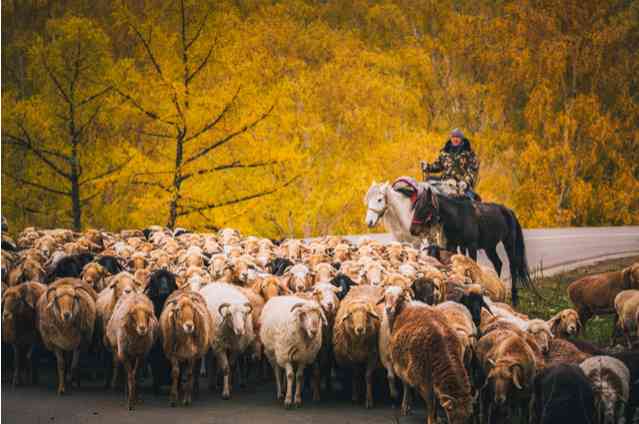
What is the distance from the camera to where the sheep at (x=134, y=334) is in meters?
9.64

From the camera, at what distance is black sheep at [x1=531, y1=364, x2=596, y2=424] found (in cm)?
734

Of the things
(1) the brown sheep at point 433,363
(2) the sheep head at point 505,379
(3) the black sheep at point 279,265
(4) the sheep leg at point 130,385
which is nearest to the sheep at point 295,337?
(1) the brown sheep at point 433,363

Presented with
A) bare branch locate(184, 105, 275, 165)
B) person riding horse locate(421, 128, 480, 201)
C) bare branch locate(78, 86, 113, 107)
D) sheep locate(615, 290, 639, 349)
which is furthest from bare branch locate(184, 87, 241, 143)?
sheep locate(615, 290, 639, 349)

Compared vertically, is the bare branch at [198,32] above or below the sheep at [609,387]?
above

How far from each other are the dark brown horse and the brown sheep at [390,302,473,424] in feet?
21.1

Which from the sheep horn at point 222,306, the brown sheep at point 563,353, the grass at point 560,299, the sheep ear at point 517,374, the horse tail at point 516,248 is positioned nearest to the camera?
the sheep ear at point 517,374

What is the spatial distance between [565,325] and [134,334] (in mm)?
4560

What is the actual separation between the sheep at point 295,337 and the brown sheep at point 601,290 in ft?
13.1

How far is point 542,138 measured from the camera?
3628 cm

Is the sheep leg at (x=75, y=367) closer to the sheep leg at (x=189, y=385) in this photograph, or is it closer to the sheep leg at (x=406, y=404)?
the sheep leg at (x=189, y=385)

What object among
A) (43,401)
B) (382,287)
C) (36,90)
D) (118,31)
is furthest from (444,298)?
(118,31)

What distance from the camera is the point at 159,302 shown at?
35.6ft

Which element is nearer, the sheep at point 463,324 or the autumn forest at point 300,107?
the sheep at point 463,324

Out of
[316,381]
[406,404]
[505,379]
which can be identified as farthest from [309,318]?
[505,379]
